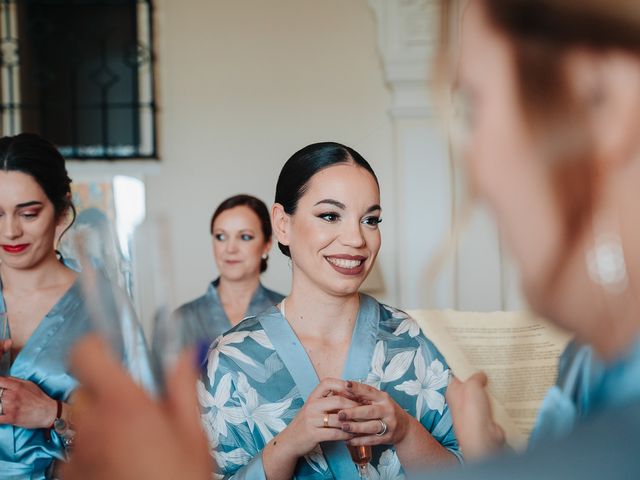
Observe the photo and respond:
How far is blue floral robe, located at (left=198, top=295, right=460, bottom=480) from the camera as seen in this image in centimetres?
68

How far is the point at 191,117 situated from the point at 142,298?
1.21 m

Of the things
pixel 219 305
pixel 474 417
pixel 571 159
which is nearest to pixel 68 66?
pixel 219 305

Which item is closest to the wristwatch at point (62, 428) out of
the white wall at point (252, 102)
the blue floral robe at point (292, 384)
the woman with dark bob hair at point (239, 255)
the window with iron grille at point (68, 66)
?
the blue floral robe at point (292, 384)

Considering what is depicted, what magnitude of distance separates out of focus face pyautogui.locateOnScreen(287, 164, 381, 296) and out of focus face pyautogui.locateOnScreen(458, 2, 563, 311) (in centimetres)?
44

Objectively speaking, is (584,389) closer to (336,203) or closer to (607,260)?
(607,260)

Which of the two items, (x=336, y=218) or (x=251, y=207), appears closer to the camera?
(x=336, y=218)

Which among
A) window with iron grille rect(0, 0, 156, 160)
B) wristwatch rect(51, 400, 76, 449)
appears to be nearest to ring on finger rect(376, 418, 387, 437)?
wristwatch rect(51, 400, 76, 449)

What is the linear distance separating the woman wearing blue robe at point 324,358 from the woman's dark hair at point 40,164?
0.89ft

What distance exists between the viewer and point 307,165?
71 centimetres

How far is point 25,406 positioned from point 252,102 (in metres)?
0.91

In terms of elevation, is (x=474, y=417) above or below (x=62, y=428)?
above

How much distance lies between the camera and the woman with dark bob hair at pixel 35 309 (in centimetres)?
79

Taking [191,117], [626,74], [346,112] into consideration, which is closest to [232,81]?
[191,117]

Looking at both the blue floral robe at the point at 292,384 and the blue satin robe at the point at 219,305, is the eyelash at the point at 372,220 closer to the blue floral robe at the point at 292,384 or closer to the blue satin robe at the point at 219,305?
the blue floral robe at the point at 292,384
